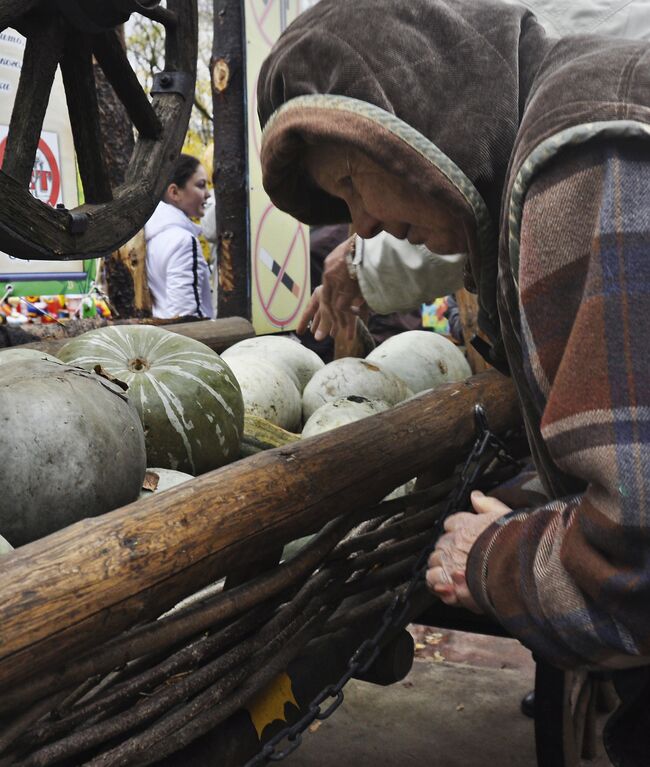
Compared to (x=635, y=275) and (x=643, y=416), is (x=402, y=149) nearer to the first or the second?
(x=635, y=275)

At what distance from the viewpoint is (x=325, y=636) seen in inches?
76.9

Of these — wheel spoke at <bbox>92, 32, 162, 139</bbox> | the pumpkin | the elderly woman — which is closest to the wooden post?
wheel spoke at <bbox>92, 32, 162, 139</bbox>

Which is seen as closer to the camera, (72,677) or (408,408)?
(72,677)

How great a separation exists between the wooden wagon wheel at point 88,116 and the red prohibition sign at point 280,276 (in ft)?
9.91

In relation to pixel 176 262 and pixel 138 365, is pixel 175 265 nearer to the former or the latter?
pixel 176 262

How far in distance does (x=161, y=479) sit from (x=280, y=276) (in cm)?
405

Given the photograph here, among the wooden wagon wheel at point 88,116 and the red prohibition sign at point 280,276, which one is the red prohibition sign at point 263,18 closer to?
the red prohibition sign at point 280,276

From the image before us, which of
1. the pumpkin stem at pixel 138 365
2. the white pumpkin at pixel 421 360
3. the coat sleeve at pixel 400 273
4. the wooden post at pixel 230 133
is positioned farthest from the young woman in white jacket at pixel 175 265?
the coat sleeve at pixel 400 273

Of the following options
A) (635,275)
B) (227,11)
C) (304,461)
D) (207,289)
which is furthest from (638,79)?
(207,289)

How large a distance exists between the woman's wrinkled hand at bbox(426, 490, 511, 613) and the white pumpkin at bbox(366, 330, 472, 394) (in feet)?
7.48

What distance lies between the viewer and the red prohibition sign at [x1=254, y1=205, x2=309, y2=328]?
19.2ft

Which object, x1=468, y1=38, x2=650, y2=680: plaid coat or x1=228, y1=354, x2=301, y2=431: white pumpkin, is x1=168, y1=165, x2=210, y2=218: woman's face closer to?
x1=228, y1=354, x2=301, y2=431: white pumpkin

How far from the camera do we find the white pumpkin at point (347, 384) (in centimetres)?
351

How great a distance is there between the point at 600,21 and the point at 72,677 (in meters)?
1.38
